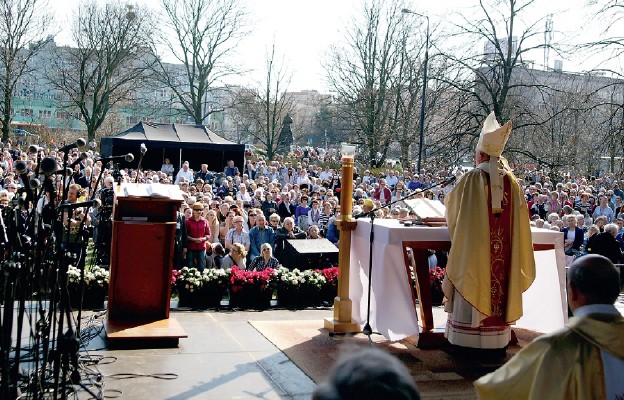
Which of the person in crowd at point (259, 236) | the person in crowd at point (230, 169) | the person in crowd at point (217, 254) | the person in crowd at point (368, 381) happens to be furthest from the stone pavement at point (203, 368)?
Answer: the person in crowd at point (230, 169)

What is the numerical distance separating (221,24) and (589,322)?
38773mm

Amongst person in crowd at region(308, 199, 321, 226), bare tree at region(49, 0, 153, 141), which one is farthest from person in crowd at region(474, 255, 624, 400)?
bare tree at region(49, 0, 153, 141)

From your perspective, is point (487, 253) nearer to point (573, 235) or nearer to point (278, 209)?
point (573, 235)

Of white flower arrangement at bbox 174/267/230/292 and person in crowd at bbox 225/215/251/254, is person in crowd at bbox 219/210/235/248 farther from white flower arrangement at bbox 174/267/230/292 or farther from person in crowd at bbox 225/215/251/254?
white flower arrangement at bbox 174/267/230/292

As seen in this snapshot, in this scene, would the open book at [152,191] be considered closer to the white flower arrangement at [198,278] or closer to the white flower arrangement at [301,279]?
the white flower arrangement at [198,278]

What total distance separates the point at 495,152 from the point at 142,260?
12.4 feet

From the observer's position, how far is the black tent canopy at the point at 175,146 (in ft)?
67.3

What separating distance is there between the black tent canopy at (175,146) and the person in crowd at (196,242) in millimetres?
8583

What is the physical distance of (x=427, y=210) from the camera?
791cm

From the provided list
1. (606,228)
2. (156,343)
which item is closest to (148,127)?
(606,228)

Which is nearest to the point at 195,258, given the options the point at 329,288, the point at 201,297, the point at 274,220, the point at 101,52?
the point at 274,220

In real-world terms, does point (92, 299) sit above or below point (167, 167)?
below

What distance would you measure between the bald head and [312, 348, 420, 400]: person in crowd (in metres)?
1.93

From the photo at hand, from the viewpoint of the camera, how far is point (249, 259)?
40.6ft
